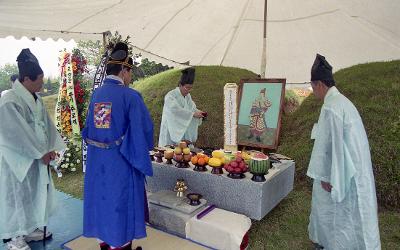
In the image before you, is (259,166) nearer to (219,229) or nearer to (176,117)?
(219,229)

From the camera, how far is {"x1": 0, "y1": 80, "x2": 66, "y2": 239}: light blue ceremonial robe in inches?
123

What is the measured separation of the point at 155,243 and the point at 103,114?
1.60 meters

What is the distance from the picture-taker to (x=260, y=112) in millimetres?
4309

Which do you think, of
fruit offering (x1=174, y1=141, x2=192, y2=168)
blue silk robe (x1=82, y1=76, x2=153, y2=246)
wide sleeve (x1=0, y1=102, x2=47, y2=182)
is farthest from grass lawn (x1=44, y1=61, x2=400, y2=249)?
wide sleeve (x1=0, y1=102, x2=47, y2=182)

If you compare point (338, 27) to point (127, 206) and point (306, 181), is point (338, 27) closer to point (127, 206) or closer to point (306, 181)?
point (306, 181)

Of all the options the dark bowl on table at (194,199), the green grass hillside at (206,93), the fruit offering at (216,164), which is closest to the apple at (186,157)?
the fruit offering at (216,164)

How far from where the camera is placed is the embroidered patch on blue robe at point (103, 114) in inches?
107

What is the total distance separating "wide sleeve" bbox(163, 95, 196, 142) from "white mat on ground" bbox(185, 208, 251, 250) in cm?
151

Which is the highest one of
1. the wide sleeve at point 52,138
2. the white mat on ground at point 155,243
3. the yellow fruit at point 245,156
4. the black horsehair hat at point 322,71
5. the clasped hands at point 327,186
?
the black horsehair hat at point 322,71

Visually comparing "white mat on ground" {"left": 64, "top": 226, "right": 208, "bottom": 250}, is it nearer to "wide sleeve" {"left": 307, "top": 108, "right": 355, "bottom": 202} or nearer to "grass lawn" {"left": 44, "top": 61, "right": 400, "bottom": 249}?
"grass lawn" {"left": 44, "top": 61, "right": 400, "bottom": 249}

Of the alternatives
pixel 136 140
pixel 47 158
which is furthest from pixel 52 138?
pixel 136 140

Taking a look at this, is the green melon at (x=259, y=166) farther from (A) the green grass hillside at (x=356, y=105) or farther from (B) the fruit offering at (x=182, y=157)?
(A) the green grass hillside at (x=356, y=105)

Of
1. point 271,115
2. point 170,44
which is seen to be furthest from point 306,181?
point 170,44

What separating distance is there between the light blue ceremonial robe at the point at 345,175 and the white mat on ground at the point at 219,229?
895mm
